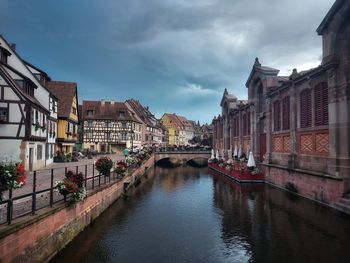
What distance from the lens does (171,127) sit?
414 feet

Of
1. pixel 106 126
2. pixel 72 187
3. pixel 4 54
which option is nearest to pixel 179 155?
pixel 106 126

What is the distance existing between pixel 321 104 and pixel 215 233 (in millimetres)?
13671

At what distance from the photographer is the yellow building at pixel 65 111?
42.8 metres

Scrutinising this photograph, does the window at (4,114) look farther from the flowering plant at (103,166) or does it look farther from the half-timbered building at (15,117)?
the flowering plant at (103,166)

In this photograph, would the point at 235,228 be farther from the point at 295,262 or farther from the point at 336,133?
the point at 336,133

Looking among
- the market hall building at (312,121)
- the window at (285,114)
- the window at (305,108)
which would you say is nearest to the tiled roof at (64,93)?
the market hall building at (312,121)

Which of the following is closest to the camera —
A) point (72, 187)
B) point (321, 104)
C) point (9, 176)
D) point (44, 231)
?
point (9, 176)

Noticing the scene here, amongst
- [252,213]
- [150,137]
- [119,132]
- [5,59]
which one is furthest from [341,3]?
[150,137]

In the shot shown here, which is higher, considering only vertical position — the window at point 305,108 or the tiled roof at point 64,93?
the tiled roof at point 64,93

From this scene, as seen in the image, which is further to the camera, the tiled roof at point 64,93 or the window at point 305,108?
the tiled roof at point 64,93

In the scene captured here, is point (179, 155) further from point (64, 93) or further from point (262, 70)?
point (262, 70)

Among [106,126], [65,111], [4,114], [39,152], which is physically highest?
[65,111]

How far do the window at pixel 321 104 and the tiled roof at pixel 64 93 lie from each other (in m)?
31.0

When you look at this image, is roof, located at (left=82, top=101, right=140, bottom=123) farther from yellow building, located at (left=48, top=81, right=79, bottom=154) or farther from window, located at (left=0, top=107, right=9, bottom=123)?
window, located at (left=0, top=107, right=9, bottom=123)
